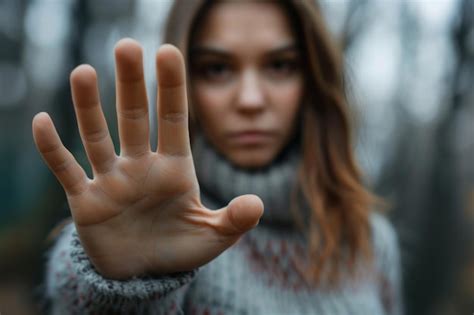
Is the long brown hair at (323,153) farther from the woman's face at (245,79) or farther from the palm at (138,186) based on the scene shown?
the palm at (138,186)

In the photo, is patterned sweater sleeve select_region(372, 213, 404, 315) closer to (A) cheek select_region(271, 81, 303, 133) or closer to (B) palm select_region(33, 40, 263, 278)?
(A) cheek select_region(271, 81, 303, 133)

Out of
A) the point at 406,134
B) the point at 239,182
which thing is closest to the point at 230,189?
the point at 239,182

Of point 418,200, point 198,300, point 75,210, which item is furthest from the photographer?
point 418,200

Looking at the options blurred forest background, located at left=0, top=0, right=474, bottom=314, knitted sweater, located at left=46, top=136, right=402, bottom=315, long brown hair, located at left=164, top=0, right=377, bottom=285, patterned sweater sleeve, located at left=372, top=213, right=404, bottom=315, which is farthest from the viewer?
blurred forest background, located at left=0, top=0, right=474, bottom=314

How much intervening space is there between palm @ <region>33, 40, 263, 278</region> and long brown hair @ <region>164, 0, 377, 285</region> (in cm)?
53

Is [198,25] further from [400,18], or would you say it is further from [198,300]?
[400,18]

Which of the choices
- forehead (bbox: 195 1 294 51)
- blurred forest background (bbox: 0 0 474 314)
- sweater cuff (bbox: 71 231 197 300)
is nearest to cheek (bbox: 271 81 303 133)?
forehead (bbox: 195 1 294 51)

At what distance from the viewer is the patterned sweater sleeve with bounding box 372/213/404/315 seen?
1.44m

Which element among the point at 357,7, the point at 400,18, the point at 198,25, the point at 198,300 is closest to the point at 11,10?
the point at 357,7

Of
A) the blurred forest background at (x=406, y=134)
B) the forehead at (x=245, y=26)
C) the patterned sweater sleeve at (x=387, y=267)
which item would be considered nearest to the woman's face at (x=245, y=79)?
the forehead at (x=245, y=26)

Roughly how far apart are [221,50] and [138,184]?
0.58 meters

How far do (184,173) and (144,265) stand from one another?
0.16m

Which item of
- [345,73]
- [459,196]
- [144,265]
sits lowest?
[459,196]

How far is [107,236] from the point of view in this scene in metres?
0.71
